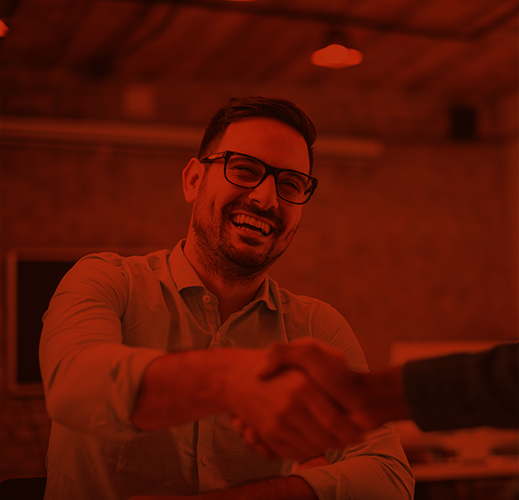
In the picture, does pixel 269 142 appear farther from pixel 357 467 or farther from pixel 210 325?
pixel 357 467

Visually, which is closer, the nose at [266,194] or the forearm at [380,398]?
the forearm at [380,398]

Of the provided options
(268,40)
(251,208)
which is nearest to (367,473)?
(251,208)

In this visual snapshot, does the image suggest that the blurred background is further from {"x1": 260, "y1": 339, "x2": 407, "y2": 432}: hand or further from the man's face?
{"x1": 260, "y1": 339, "x2": 407, "y2": 432}: hand

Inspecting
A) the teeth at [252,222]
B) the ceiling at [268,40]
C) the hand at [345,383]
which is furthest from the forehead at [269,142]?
the ceiling at [268,40]

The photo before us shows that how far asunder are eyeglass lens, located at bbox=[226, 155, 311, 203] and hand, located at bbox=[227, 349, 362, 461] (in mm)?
404

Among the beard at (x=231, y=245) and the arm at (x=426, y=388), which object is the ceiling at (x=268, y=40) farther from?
the arm at (x=426, y=388)

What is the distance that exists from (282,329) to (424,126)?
3.04 m

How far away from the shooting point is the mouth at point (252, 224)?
990mm

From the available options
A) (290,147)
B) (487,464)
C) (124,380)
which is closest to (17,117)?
(290,147)

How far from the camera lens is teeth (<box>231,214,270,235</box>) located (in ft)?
3.25

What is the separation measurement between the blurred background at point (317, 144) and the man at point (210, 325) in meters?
1.47

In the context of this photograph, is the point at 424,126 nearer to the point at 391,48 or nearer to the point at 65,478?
the point at 391,48

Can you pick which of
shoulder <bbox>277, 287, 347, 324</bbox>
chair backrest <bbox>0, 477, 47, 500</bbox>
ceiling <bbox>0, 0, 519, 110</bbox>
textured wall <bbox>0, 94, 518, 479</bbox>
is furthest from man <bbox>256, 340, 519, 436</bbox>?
textured wall <bbox>0, 94, 518, 479</bbox>

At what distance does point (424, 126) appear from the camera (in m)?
3.78
